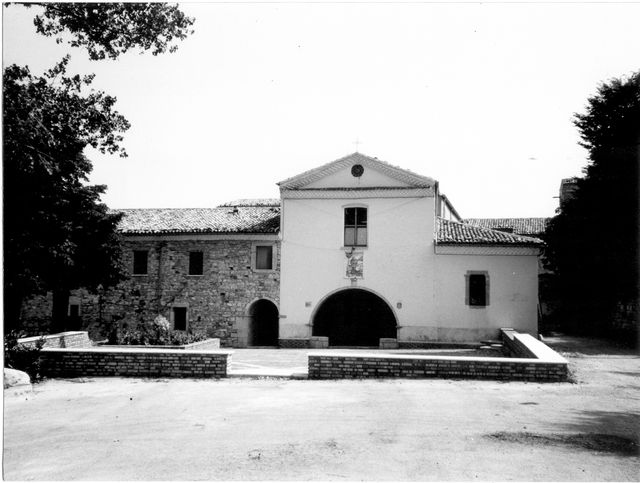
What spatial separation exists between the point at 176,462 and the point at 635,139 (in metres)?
20.9

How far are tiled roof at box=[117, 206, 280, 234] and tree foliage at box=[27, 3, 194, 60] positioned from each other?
1319cm

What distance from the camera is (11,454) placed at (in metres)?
6.49

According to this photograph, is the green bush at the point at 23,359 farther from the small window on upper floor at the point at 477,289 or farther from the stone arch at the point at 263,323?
the small window on upper floor at the point at 477,289

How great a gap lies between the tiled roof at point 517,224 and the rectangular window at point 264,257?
26.0 metres

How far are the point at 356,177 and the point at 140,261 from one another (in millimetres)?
9842

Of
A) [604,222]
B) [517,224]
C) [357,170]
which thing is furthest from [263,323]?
[517,224]

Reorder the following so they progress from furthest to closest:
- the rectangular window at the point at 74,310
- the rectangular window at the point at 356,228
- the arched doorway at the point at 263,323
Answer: the rectangular window at the point at 74,310 < the arched doorway at the point at 263,323 < the rectangular window at the point at 356,228

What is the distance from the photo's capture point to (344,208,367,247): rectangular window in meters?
22.2

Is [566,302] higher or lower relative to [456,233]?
lower

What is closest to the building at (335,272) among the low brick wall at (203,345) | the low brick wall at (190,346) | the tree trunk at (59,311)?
the tree trunk at (59,311)

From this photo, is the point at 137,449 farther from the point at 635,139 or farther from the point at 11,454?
the point at 635,139

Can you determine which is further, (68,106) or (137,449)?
(68,106)

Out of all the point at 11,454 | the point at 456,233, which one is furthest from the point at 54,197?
the point at 456,233

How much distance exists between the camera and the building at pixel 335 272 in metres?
21.2
